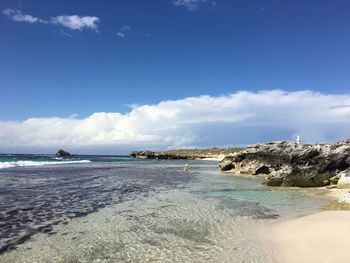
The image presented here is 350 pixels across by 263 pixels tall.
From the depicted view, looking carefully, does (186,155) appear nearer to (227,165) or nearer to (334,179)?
(227,165)

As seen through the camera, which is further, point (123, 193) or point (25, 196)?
point (123, 193)

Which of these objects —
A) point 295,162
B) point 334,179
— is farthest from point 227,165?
point 334,179

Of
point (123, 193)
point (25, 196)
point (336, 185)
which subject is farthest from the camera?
point (336, 185)

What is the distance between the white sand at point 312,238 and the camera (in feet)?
35.0

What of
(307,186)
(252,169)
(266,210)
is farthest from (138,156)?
(266,210)

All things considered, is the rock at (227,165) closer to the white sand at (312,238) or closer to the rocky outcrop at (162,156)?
the white sand at (312,238)

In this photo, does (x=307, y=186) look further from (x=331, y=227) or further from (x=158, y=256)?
(x=158, y=256)

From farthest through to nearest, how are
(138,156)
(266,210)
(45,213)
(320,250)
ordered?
(138,156)
(266,210)
(45,213)
(320,250)

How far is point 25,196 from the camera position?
80.5ft

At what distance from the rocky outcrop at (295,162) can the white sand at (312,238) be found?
1585 cm

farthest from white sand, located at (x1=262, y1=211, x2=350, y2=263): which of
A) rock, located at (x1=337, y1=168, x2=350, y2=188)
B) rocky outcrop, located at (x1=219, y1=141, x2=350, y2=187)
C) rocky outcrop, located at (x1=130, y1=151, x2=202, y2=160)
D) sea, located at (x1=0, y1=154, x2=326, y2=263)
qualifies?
rocky outcrop, located at (x1=130, y1=151, x2=202, y2=160)

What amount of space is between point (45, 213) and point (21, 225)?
2.97 meters

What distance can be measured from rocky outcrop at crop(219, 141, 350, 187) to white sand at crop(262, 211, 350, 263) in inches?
624

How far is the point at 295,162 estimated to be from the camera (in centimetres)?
4012
